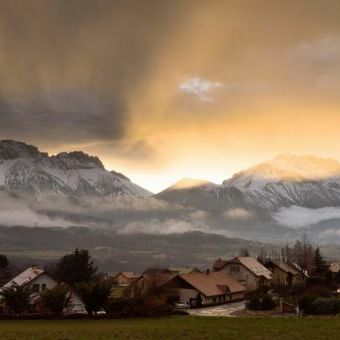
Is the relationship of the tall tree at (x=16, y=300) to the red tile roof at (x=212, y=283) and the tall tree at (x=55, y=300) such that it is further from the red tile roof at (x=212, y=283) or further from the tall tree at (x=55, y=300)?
the red tile roof at (x=212, y=283)

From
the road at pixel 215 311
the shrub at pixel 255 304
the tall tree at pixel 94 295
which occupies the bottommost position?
the road at pixel 215 311

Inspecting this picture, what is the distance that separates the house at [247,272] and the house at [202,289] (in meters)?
14.2

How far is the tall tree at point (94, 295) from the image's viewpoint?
190 feet

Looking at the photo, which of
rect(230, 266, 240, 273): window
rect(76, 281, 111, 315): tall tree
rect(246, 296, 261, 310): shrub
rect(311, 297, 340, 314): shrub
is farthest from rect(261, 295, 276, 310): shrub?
rect(230, 266, 240, 273): window

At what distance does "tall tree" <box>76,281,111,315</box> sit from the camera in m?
57.9

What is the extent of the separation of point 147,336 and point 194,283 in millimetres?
62137

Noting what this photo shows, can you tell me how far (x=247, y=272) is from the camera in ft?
404

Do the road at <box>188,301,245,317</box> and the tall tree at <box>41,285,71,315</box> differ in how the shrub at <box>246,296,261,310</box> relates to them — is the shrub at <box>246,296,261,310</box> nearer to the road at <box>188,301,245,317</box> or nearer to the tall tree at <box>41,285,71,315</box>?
the road at <box>188,301,245,317</box>

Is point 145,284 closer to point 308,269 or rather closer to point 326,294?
A: point 326,294

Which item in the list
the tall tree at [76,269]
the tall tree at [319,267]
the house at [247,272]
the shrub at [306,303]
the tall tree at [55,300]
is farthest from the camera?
the house at [247,272]

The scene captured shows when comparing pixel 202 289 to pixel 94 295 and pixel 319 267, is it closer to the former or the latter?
pixel 319 267

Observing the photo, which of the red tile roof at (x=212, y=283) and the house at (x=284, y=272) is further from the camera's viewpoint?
the house at (x=284, y=272)

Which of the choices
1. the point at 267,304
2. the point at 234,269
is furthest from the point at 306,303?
the point at 234,269

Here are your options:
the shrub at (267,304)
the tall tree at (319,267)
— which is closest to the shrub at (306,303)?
the shrub at (267,304)
